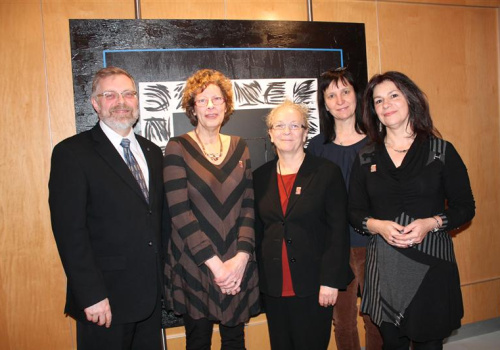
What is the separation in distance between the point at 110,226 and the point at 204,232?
1.65 feet

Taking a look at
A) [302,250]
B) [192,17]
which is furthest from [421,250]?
[192,17]

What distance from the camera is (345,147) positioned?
2654 mm

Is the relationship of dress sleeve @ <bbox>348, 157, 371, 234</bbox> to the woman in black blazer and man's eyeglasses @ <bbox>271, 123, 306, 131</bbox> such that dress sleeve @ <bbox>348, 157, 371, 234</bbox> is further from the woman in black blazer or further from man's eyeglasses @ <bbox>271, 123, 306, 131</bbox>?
man's eyeglasses @ <bbox>271, 123, 306, 131</bbox>

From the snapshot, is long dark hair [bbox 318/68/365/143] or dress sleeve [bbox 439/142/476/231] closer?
dress sleeve [bbox 439/142/476/231]

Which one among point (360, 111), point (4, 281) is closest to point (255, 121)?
point (360, 111)

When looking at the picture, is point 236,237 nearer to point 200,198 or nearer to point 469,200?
point 200,198

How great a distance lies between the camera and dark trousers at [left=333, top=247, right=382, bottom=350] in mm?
2564

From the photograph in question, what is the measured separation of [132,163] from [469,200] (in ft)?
6.14

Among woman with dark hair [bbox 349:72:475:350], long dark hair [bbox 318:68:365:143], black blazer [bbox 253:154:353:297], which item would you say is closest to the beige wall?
long dark hair [bbox 318:68:365:143]

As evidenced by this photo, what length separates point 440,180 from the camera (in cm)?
211

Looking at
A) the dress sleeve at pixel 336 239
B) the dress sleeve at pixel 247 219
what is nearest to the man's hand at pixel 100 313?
the dress sleeve at pixel 247 219

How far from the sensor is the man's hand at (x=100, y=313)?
199 cm

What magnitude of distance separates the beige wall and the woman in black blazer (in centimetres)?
118

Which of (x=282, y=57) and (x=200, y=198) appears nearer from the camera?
(x=200, y=198)
